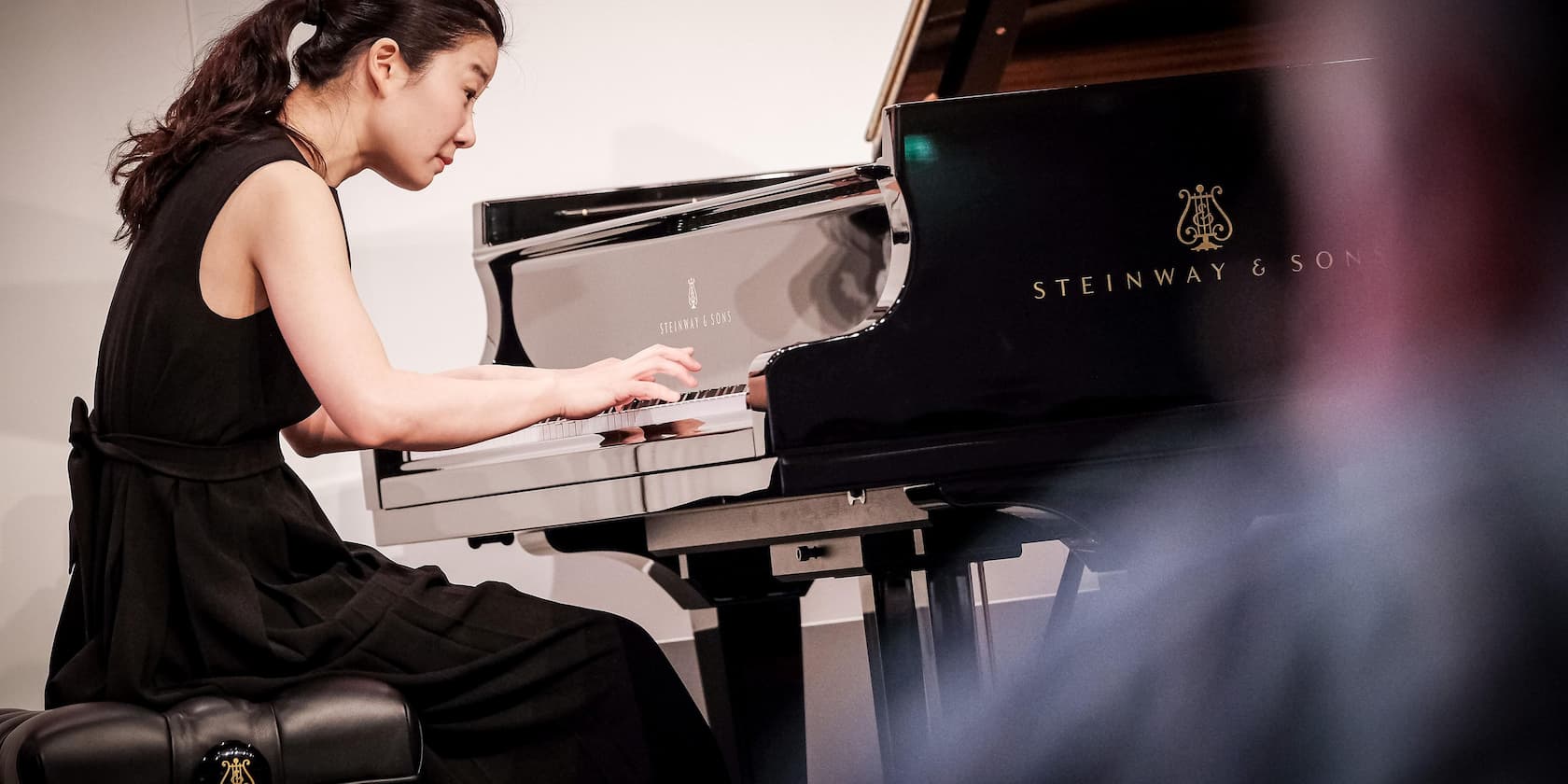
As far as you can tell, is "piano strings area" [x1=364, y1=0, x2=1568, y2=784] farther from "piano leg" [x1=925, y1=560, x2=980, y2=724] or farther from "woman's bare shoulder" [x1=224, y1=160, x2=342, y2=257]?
"woman's bare shoulder" [x1=224, y1=160, x2=342, y2=257]

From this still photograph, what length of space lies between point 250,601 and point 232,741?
6.5 inches

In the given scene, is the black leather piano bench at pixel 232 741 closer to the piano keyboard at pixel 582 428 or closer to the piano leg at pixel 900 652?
the piano keyboard at pixel 582 428

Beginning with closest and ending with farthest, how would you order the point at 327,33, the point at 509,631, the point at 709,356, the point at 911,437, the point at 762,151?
the point at 911,437 → the point at 509,631 → the point at 327,33 → the point at 709,356 → the point at 762,151

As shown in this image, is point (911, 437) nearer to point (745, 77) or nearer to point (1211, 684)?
point (1211, 684)

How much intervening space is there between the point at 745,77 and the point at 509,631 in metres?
2.31

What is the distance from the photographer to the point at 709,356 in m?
1.99

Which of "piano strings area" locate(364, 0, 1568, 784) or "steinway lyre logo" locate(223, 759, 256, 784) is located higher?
"piano strings area" locate(364, 0, 1568, 784)

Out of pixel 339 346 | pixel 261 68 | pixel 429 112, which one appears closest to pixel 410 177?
pixel 429 112

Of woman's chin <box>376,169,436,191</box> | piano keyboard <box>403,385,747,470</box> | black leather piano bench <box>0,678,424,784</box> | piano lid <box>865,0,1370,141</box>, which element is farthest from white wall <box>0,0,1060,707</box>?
black leather piano bench <box>0,678,424,784</box>

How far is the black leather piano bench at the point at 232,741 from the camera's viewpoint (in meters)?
1.16

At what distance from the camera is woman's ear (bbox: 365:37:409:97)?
4.90 ft

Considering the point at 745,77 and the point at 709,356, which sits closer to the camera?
the point at 709,356

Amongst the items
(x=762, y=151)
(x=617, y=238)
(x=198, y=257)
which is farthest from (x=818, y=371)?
(x=762, y=151)

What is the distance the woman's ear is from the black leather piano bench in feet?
2.30
